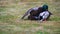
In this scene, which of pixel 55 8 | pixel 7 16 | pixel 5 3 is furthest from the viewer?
pixel 5 3

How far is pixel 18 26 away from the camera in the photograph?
6.22 m

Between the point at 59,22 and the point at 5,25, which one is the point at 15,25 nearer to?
the point at 5,25

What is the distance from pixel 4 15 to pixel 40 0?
2.49 meters

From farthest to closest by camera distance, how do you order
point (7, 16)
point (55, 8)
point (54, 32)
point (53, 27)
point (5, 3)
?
1. point (5, 3)
2. point (55, 8)
3. point (7, 16)
4. point (53, 27)
5. point (54, 32)

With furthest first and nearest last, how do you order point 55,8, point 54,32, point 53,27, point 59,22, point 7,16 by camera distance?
point 55,8 → point 7,16 → point 59,22 → point 53,27 → point 54,32

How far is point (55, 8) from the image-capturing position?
8219 mm

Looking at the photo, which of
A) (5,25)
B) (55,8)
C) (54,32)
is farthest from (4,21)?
(55,8)

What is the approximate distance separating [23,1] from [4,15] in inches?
87.3

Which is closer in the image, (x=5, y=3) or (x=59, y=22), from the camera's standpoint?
(x=59, y=22)

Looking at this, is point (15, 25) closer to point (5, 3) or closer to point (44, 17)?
point (44, 17)

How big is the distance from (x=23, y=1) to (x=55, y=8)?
1599 millimetres

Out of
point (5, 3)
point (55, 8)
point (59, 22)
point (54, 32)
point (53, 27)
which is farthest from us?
point (5, 3)

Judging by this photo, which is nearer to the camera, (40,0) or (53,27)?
(53,27)

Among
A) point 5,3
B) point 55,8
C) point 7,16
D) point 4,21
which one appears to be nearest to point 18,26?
point 4,21
